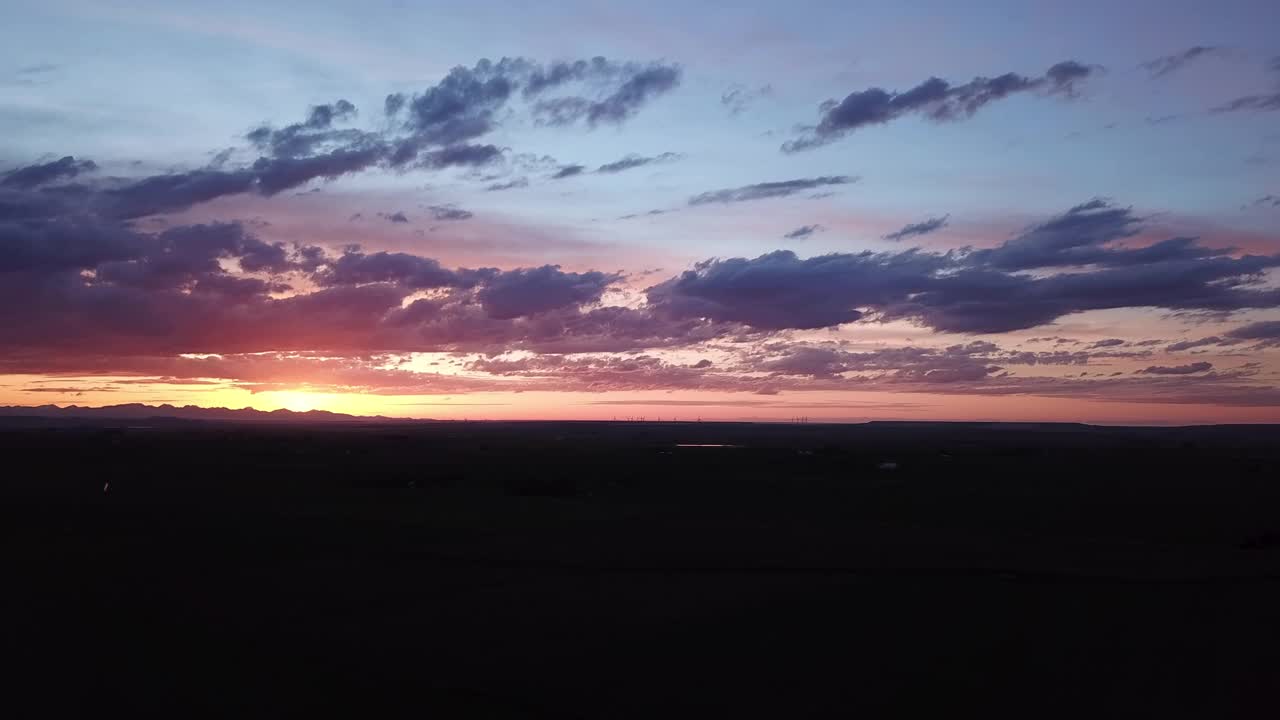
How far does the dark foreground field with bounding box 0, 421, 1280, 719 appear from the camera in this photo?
50.3ft

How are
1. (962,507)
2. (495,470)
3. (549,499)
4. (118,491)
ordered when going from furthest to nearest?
(495,470)
(118,491)
(549,499)
(962,507)

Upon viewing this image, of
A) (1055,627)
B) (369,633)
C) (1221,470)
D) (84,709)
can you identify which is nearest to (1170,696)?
(1055,627)

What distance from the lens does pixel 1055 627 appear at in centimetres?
2011

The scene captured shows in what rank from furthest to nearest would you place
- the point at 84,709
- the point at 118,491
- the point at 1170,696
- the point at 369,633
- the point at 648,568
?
the point at 118,491, the point at 648,568, the point at 369,633, the point at 1170,696, the point at 84,709

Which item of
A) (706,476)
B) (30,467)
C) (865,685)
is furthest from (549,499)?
(30,467)

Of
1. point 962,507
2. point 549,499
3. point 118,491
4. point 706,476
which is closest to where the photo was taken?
point 962,507

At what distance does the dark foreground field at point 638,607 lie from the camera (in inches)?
604

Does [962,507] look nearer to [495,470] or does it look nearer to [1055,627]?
[1055,627]

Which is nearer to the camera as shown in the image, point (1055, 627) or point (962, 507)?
point (1055, 627)

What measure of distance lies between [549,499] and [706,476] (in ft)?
64.0

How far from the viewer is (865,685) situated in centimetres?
1603

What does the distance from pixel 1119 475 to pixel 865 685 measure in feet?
199

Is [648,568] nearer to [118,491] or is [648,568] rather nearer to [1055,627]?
[1055,627]

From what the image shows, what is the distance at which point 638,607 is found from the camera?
22.1 meters
